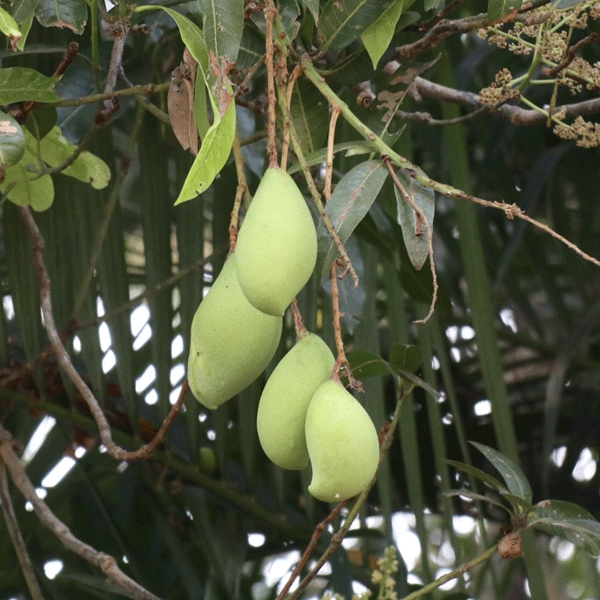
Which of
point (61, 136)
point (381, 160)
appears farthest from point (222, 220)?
point (381, 160)

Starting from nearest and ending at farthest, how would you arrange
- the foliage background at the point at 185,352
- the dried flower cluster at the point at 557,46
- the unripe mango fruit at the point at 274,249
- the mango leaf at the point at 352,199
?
the unripe mango fruit at the point at 274,249, the mango leaf at the point at 352,199, the dried flower cluster at the point at 557,46, the foliage background at the point at 185,352

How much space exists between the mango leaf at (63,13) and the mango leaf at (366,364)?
0.29 meters

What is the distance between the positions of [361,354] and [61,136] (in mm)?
307

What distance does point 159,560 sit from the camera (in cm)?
111

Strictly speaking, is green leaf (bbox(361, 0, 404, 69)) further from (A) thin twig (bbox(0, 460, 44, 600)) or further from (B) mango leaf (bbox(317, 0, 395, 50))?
(A) thin twig (bbox(0, 460, 44, 600))

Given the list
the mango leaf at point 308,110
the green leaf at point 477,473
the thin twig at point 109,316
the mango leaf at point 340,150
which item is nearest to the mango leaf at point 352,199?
the mango leaf at point 340,150

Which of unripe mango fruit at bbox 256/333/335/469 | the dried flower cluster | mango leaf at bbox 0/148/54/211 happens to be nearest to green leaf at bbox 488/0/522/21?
the dried flower cluster

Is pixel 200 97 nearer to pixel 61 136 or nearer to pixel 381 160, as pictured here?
pixel 381 160

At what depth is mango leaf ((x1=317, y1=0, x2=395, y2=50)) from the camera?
23.1 inches

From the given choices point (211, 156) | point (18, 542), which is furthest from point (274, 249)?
point (18, 542)

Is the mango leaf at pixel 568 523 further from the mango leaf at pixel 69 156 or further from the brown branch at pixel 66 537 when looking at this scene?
the mango leaf at pixel 69 156

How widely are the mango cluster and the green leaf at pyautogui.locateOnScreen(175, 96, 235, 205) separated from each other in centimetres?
2

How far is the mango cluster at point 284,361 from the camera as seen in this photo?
17.0 inches

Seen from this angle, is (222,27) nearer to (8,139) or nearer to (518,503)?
(8,139)
